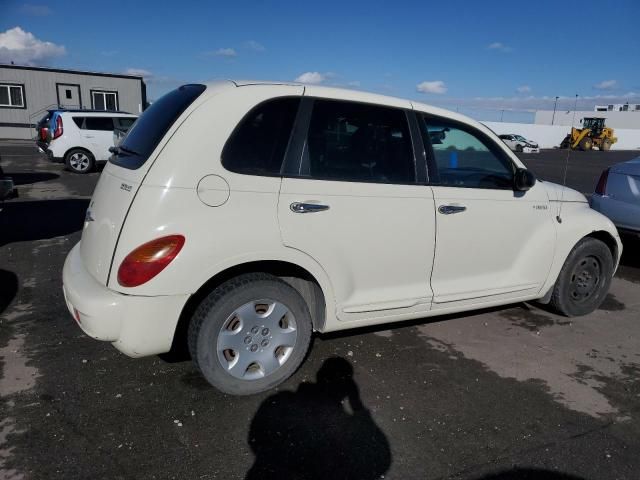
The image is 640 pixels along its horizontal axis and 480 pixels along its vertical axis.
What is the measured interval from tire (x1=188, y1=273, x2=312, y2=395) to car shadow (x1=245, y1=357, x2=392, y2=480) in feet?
0.63

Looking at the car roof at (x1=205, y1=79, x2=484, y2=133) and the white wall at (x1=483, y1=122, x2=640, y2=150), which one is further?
the white wall at (x1=483, y1=122, x2=640, y2=150)

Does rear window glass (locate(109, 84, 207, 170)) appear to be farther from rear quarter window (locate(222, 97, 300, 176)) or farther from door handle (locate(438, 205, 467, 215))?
door handle (locate(438, 205, 467, 215))

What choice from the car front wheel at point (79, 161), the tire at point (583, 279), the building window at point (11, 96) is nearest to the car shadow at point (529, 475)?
the tire at point (583, 279)

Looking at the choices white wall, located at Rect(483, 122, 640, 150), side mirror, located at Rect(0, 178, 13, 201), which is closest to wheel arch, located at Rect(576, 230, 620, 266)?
side mirror, located at Rect(0, 178, 13, 201)

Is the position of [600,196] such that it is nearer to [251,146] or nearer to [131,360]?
[251,146]

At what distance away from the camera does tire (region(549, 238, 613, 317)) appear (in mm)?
4422

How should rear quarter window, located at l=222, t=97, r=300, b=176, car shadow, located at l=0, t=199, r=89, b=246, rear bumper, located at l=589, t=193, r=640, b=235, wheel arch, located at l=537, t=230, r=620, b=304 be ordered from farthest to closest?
car shadow, located at l=0, t=199, r=89, b=246 < rear bumper, located at l=589, t=193, r=640, b=235 < wheel arch, located at l=537, t=230, r=620, b=304 < rear quarter window, located at l=222, t=97, r=300, b=176

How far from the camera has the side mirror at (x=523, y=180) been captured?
12.6 ft

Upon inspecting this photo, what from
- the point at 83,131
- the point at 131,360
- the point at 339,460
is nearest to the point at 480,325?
the point at 339,460

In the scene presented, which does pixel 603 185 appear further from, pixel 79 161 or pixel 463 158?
pixel 79 161

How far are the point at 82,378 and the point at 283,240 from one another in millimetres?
1668

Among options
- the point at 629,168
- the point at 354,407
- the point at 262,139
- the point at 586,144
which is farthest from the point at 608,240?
the point at 586,144

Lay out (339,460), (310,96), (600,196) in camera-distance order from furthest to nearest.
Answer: (600,196) → (310,96) → (339,460)

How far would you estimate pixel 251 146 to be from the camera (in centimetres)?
296
